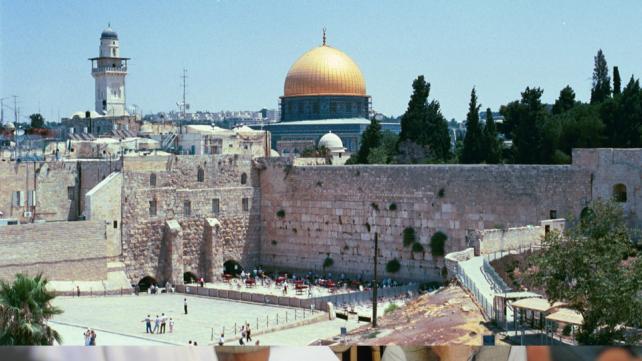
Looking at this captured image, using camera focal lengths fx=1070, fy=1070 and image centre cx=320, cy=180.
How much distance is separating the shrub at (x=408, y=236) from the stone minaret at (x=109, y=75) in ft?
19.8

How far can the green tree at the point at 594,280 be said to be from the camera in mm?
9406

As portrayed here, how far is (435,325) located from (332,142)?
985 inches

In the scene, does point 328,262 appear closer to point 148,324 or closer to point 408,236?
point 408,236

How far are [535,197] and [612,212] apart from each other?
4.41 m

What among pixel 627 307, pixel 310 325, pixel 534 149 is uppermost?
pixel 534 149

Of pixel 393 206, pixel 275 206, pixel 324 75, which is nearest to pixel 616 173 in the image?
pixel 393 206

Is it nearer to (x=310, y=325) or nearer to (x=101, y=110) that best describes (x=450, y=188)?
(x=310, y=325)

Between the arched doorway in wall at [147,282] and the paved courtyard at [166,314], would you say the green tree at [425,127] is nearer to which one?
the arched doorway in wall at [147,282]

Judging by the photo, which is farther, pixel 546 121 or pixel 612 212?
pixel 546 121

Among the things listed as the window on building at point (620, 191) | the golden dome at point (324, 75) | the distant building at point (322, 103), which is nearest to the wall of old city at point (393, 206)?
the window on building at point (620, 191)

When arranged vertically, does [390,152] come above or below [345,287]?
above

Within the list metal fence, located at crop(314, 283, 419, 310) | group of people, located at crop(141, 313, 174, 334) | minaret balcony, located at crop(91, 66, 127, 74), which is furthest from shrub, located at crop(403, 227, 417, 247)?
minaret balcony, located at crop(91, 66, 127, 74)

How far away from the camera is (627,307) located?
937cm

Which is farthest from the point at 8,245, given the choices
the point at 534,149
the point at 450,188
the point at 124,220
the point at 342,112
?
the point at 342,112
